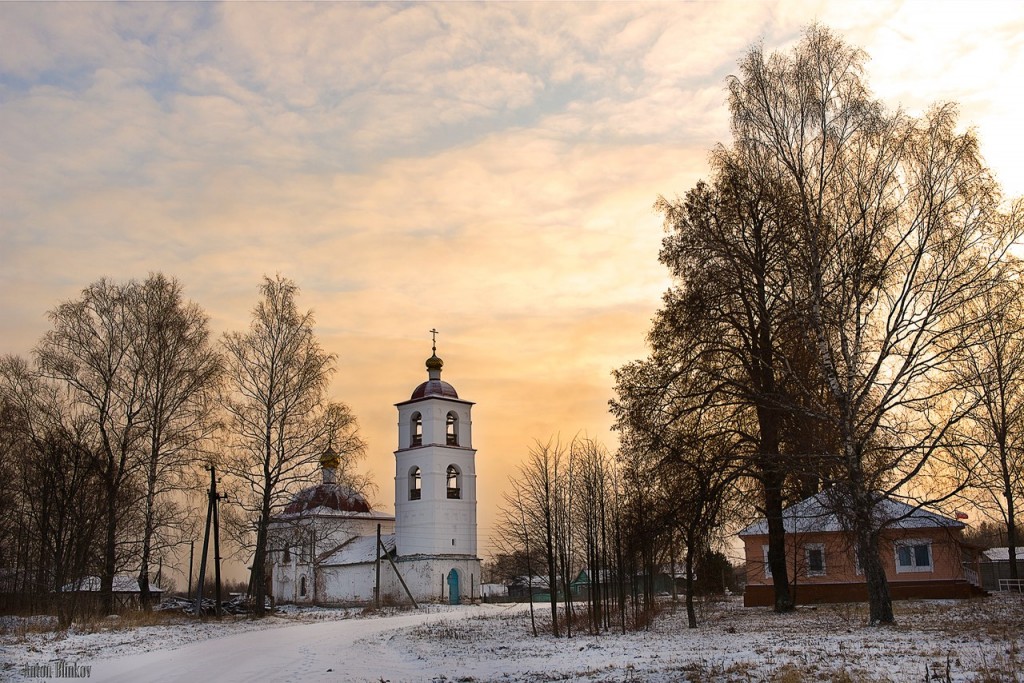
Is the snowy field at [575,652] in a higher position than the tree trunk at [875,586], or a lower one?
lower

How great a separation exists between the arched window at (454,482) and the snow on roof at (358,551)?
223 inches

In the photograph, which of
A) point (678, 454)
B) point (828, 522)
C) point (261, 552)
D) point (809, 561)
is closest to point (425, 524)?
point (261, 552)

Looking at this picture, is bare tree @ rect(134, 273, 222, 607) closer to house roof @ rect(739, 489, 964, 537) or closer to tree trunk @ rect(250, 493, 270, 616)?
tree trunk @ rect(250, 493, 270, 616)

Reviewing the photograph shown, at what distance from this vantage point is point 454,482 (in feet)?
176

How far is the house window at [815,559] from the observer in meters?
30.1

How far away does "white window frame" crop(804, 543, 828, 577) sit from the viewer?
98.4 feet

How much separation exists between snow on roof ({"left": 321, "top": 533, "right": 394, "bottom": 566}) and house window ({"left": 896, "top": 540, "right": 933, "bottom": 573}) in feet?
108

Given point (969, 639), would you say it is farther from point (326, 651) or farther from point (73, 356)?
point (73, 356)

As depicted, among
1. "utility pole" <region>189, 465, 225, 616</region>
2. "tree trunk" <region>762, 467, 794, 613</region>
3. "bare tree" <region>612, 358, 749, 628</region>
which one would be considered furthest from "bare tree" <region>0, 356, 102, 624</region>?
"tree trunk" <region>762, 467, 794, 613</region>

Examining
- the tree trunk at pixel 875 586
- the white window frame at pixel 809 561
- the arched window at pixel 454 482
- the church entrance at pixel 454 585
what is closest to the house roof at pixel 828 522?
the white window frame at pixel 809 561

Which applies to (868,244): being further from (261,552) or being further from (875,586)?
(261,552)

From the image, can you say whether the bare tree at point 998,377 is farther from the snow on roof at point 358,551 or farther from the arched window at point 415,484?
the snow on roof at point 358,551

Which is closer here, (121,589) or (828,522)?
(828,522)

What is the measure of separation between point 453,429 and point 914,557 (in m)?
30.2
